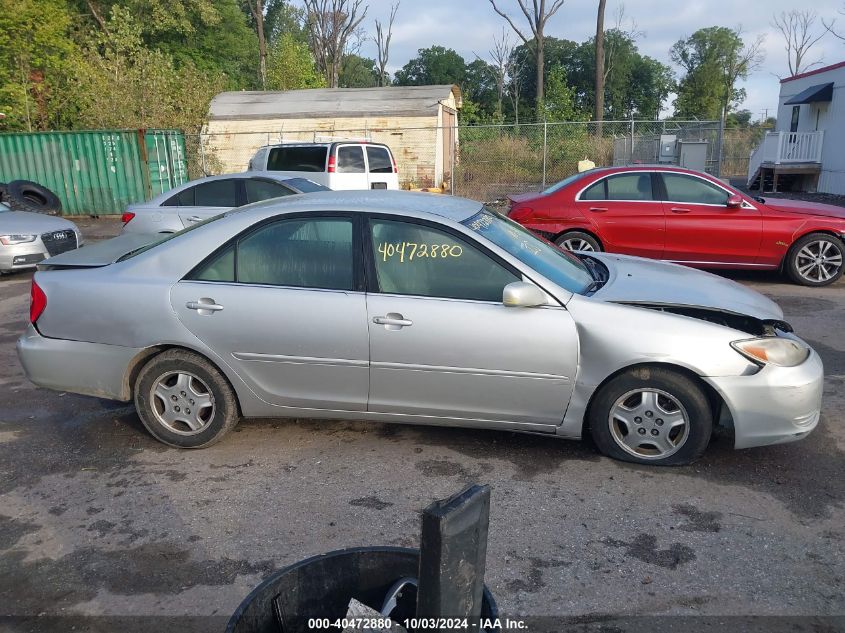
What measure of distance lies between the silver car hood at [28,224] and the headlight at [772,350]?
10.3m

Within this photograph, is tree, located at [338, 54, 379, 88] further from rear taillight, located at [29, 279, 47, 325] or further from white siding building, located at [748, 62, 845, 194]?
rear taillight, located at [29, 279, 47, 325]

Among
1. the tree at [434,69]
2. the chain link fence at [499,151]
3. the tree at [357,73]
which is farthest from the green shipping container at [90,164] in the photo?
the tree at [434,69]

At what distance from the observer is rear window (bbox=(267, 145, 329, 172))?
1502 cm

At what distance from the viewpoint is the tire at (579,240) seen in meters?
9.48

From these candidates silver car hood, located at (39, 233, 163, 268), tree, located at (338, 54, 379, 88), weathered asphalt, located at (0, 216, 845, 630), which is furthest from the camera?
tree, located at (338, 54, 379, 88)

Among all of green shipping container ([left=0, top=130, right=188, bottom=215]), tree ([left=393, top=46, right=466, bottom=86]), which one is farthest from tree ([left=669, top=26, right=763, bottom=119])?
green shipping container ([left=0, top=130, right=188, bottom=215])

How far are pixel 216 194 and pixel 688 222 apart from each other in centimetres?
653

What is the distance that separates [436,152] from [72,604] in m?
21.3

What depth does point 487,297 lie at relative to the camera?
4.19 metres

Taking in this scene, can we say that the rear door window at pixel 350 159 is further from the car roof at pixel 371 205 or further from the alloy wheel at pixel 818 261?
the car roof at pixel 371 205

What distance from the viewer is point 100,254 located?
4988 mm

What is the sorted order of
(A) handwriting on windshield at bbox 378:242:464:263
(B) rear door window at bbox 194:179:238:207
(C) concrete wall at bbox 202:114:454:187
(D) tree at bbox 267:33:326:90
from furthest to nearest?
(D) tree at bbox 267:33:326:90 < (C) concrete wall at bbox 202:114:454:187 < (B) rear door window at bbox 194:179:238:207 < (A) handwriting on windshield at bbox 378:242:464:263

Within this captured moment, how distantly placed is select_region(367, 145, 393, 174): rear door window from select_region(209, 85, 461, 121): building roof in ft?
26.7

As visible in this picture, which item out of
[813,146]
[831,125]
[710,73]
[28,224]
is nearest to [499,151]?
[813,146]
